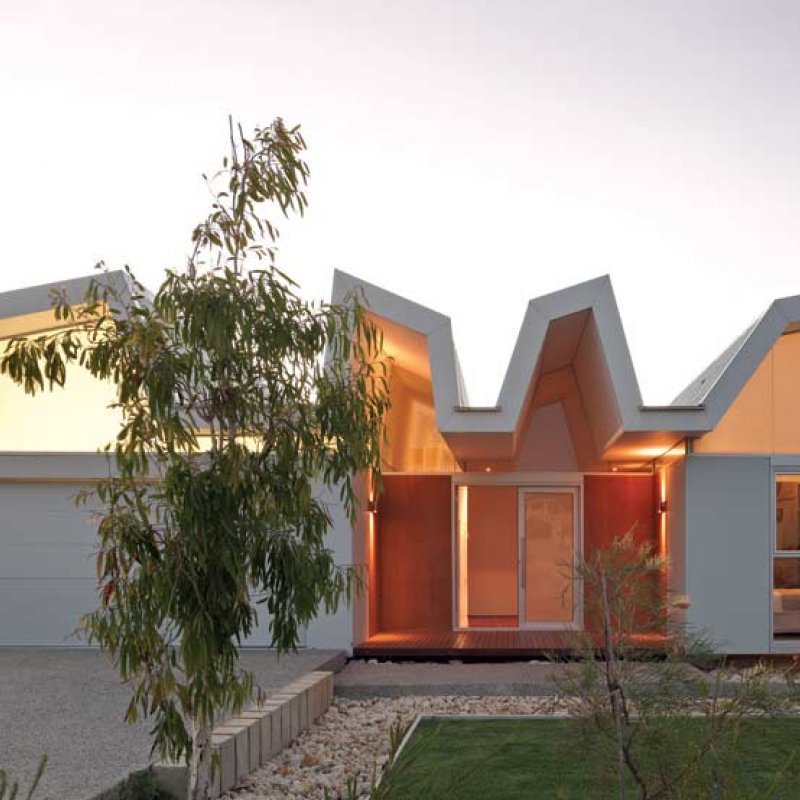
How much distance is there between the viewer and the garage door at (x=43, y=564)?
16.8 metres

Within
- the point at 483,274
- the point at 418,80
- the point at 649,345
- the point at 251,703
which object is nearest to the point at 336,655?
the point at 251,703

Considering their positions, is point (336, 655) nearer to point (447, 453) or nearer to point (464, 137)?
point (447, 453)

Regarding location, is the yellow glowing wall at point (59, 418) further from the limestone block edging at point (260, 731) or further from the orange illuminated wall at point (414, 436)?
the limestone block edging at point (260, 731)

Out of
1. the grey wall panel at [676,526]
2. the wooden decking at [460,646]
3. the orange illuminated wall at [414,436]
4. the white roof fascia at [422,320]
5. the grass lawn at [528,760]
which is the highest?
the white roof fascia at [422,320]

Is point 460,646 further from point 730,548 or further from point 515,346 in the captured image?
point 515,346

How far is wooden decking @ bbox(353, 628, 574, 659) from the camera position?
15742mm

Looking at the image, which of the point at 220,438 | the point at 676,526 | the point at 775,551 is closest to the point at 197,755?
the point at 220,438

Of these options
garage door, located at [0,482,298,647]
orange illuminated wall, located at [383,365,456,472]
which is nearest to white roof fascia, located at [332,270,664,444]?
orange illuminated wall, located at [383,365,456,472]

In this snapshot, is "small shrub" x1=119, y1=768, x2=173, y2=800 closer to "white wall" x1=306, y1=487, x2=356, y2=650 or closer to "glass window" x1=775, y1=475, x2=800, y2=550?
"white wall" x1=306, y1=487, x2=356, y2=650

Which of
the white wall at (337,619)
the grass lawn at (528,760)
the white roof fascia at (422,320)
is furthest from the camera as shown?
the white wall at (337,619)

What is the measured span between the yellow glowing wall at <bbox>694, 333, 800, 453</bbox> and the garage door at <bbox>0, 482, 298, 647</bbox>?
8.99 m

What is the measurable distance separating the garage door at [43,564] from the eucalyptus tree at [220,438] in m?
10.7

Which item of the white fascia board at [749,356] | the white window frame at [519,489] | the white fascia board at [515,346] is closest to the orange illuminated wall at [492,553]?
the white window frame at [519,489]

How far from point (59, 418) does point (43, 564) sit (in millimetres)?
2135
